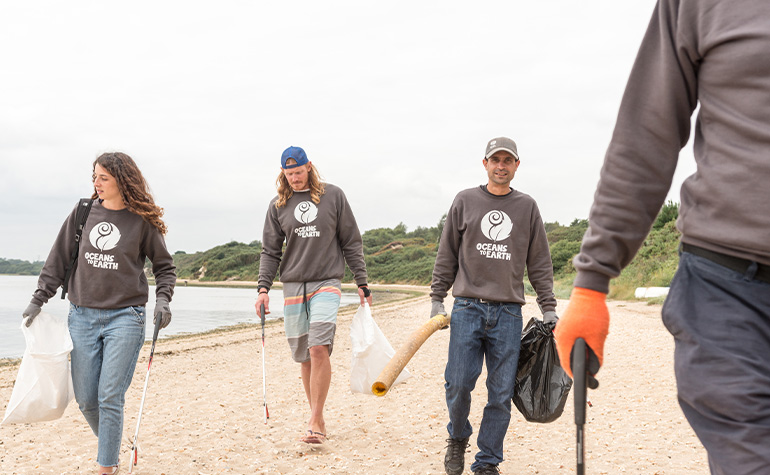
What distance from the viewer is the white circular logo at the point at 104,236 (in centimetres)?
473

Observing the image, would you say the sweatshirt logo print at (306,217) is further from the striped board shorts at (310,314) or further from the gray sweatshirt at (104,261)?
the gray sweatshirt at (104,261)

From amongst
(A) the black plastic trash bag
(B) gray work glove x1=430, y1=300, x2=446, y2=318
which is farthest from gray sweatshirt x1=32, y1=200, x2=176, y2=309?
(A) the black plastic trash bag

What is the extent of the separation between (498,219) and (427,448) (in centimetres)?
213

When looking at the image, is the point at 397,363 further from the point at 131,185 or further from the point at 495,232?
the point at 131,185

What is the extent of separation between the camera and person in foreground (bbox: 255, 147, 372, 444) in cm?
576

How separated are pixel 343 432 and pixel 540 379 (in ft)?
7.40

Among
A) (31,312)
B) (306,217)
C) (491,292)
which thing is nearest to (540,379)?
(491,292)

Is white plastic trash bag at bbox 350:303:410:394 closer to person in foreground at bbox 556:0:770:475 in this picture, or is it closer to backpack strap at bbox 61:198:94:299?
backpack strap at bbox 61:198:94:299

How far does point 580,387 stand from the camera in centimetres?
190

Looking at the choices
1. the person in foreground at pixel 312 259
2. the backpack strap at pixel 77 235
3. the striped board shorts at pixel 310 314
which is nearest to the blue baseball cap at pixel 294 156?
the person in foreground at pixel 312 259

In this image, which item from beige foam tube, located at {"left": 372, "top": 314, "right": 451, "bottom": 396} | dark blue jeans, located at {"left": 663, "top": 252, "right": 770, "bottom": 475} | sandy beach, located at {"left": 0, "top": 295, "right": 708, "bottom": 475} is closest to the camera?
dark blue jeans, located at {"left": 663, "top": 252, "right": 770, "bottom": 475}

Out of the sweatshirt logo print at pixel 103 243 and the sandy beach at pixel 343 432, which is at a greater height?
the sweatshirt logo print at pixel 103 243

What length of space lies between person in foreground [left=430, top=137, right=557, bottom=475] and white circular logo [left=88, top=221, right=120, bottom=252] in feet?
7.84

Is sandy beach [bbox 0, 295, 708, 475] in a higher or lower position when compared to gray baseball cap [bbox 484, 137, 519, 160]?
lower
